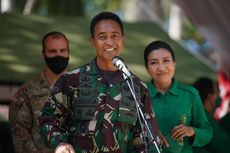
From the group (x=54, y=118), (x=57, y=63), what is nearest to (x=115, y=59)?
(x=54, y=118)

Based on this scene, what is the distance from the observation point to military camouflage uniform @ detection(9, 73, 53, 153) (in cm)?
536

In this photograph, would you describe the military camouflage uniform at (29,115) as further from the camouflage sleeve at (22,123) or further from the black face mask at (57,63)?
the black face mask at (57,63)

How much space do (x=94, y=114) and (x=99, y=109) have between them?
4cm

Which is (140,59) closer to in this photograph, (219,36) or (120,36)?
(219,36)

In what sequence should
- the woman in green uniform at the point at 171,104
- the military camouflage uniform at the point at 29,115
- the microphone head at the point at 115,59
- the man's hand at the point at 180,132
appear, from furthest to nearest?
the military camouflage uniform at the point at 29,115 → the woman in green uniform at the point at 171,104 → the man's hand at the point at 180,132 → the microphone head at the point at 115,59

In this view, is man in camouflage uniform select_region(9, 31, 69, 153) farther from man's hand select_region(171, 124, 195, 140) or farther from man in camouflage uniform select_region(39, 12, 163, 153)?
man in camouflage uniform select_region(39, 12, 163, 153)

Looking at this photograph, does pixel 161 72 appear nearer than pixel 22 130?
Yes

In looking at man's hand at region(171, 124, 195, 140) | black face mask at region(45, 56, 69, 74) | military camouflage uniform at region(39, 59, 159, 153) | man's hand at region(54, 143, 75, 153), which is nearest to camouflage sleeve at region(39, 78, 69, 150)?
military camouflage uniform at region(39, 59, 159, 153)

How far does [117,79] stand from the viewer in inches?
146

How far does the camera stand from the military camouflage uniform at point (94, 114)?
3629 millimetres

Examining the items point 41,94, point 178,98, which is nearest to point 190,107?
point 178,98

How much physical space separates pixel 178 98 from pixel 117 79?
945 mm

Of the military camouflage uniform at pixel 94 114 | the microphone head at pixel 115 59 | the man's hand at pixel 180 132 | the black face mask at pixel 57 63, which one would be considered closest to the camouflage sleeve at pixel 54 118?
the military camouflage uniform at pixel 94 114

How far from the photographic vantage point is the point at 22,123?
17.7ft
